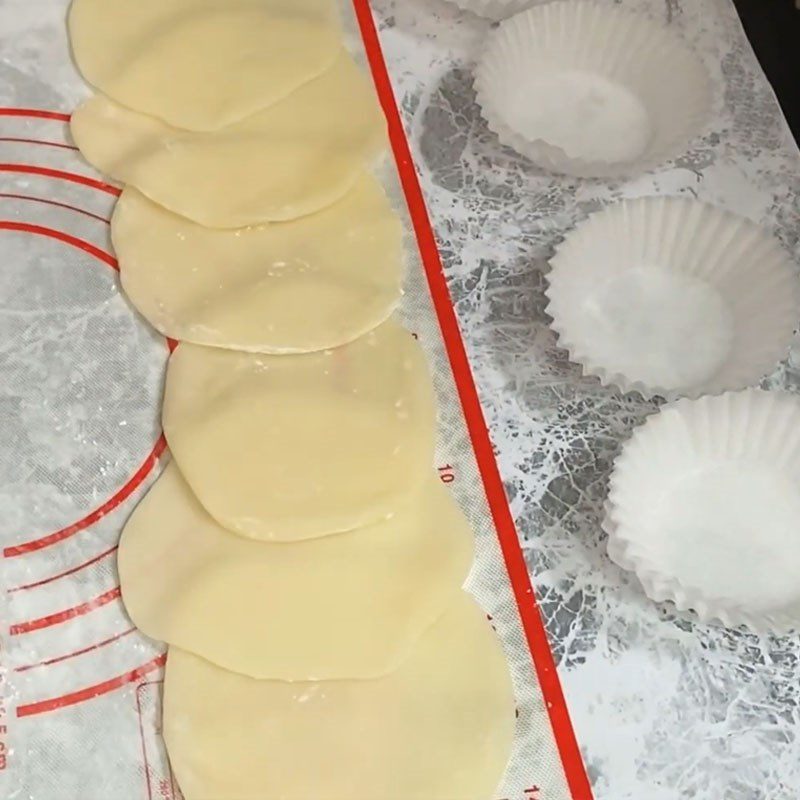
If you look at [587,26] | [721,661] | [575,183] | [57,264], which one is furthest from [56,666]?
[587,26]

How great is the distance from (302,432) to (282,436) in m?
0.01

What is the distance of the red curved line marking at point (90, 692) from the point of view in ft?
2.20

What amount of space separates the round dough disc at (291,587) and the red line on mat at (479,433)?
40mm

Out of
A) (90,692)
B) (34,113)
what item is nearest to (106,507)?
(90,692)

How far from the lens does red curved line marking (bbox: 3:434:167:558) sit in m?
0.72

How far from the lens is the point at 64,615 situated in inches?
27.6

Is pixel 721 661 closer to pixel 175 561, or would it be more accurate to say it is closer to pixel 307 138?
pixel 175 561

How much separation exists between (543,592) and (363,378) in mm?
192

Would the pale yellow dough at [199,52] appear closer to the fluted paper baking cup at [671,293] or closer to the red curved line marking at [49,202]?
the red curved line marking at [49,202]

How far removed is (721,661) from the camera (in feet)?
2.36

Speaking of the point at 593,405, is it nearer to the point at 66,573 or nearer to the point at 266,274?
the point at 266,274

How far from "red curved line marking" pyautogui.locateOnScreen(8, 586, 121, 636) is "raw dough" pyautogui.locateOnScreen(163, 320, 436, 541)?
0.09 m

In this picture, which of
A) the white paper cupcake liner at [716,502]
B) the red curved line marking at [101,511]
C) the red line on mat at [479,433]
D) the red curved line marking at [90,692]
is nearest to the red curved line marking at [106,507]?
the red curved line marking at [101,511]

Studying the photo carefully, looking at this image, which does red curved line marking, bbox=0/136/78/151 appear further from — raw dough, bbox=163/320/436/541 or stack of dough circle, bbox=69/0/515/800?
raw dough, bbox=163/320/436/541
